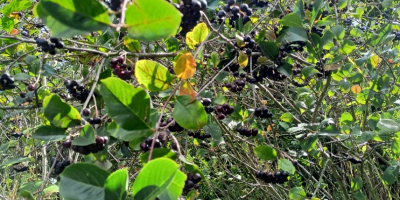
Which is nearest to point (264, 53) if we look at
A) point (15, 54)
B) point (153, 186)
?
point (153, 186)

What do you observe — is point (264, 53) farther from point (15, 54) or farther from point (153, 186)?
point (15, 54)

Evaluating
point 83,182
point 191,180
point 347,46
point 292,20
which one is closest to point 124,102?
point 83,182

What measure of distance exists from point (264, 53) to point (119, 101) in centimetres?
72

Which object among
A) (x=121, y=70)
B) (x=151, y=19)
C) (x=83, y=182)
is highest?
(x=151, y=19)

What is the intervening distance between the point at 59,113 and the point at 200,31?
0.51 meters

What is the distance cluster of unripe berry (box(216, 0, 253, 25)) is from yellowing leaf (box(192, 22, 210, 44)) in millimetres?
144

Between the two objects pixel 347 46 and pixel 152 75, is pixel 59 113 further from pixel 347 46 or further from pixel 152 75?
pixel 347 46

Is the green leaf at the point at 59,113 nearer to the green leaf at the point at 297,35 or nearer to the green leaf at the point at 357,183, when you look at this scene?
the green leaf at the point at 297,35

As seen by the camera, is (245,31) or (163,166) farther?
(245,31)

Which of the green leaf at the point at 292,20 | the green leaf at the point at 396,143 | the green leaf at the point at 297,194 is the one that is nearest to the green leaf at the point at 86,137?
the green leaf at the point at 292,20

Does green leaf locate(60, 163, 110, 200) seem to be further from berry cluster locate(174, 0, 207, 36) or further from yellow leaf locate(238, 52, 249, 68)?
yellow leaf locate(238, 52, 249, 68)

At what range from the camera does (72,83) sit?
3.34ft

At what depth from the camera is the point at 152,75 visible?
65 centimetres

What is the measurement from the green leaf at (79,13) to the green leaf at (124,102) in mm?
92
